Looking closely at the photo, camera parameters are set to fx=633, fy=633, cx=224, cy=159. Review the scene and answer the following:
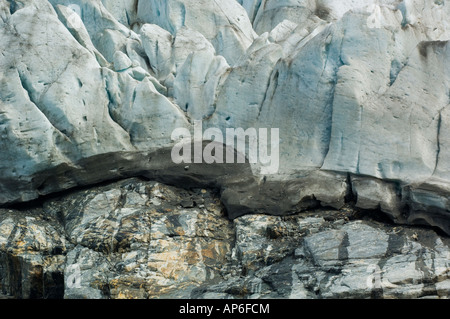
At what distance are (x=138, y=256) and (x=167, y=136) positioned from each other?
9.98ft

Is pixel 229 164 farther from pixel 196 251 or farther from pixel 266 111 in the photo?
pixel 196 251

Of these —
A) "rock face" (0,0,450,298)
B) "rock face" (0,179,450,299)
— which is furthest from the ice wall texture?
"rock face" (0,179,450,299)

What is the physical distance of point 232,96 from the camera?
1390 centimetres

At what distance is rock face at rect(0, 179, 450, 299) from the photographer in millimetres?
10797

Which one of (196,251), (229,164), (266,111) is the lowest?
(196,251)

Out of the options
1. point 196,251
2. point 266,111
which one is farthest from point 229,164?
point 196,251

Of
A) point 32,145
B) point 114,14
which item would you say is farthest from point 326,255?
point 114,14

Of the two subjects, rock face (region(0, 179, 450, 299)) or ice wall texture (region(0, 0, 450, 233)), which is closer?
rock face (region(0, 179, 450, 299))

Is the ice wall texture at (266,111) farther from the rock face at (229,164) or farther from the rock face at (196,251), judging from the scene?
the rock face at (196,251)

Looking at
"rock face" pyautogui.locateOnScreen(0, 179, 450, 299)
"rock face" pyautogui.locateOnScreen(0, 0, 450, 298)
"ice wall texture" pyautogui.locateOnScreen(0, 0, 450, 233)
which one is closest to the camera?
"rock face" pyautogui.locateOnScreen(0, 179, 450, 299)

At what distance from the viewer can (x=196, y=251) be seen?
1220 centimetres

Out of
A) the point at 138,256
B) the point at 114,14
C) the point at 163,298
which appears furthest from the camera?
the point at 114,14

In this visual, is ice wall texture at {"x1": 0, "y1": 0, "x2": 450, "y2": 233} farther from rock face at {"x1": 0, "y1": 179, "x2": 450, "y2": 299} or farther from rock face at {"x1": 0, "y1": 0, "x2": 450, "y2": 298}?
rock face at {"x1": 0, "y1": 179, "x2": 450, "y2": 299}

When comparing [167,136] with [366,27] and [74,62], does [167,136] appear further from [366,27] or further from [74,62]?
[366,27]
